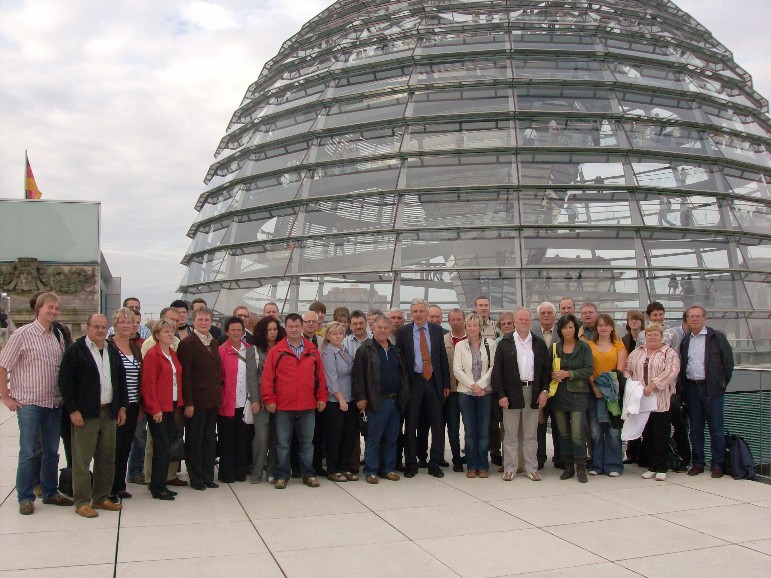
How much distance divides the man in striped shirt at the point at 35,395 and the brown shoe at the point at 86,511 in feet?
1.30

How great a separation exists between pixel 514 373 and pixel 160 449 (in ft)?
11.8

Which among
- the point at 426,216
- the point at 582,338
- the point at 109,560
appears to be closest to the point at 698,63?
the point at 426,216

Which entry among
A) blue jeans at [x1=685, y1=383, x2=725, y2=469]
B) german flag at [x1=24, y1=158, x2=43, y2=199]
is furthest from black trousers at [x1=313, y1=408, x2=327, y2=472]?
german flag at [x1=24, y1=158, x2=43, y2=199]

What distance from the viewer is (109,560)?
15.0 ft

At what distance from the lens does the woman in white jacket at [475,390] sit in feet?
24.8

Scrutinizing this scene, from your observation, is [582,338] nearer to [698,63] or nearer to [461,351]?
[461,351]

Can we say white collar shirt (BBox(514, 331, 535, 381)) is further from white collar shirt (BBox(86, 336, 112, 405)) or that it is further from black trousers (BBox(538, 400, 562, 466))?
white collar shirt (BBox(86, 336, 112, 405))

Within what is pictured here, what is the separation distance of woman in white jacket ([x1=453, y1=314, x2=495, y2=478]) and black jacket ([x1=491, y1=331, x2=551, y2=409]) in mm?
153

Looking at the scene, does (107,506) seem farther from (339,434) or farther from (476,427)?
(476,427)

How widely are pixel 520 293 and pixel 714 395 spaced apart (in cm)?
517

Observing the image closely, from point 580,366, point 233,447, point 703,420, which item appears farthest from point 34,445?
point 703,420

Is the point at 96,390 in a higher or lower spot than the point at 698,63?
lower

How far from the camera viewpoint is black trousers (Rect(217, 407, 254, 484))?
23.5 ft

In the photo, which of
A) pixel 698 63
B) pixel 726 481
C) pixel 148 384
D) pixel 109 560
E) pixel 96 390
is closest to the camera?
pixel 109 560
